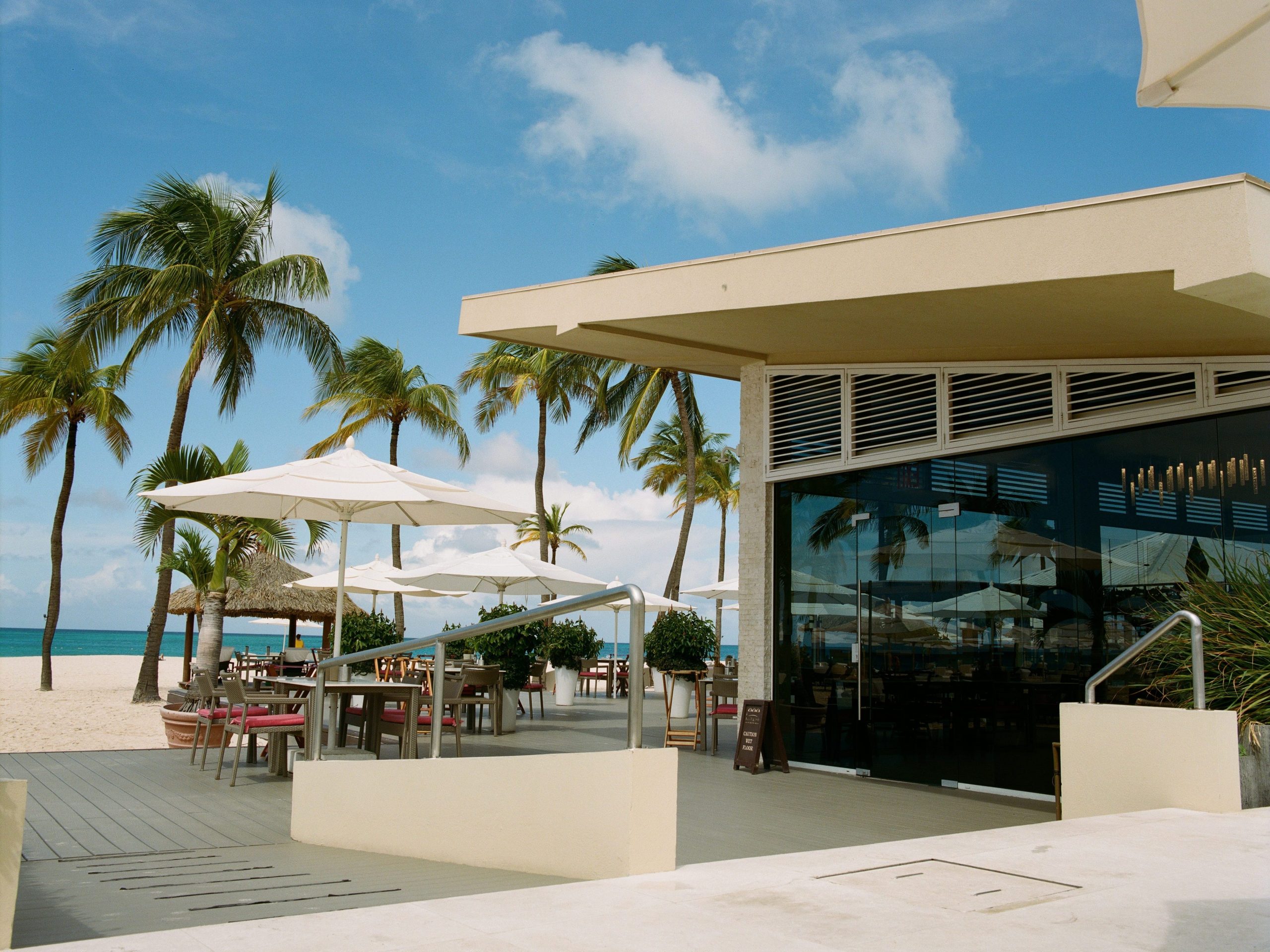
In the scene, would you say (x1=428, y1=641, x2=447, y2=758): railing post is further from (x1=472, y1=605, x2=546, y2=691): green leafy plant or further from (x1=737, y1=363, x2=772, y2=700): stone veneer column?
(x1=472, y1=605, x2=546, y2=691): green leafy plant

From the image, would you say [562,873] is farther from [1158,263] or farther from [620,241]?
[620,241]

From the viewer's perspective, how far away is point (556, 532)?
131 feet

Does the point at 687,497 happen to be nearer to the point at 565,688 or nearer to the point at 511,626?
the point at 565,688

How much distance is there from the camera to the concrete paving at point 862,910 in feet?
10.2

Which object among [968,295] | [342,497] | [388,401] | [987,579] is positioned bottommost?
[987,579]

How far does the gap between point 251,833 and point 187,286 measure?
640 inches

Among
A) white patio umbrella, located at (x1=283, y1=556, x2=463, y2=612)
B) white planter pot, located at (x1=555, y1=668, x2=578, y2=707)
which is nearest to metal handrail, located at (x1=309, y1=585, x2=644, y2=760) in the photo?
white patio umbrella, located at (x1=283, y1=556, x2=463, y2=612)

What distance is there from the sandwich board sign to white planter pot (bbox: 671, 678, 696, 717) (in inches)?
208

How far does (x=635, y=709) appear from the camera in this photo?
3.98m

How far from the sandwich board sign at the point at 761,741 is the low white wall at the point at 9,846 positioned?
26.0 feet

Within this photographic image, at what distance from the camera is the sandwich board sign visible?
10.3 m

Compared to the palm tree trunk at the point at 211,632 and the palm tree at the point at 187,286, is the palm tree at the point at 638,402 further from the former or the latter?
the palm tree trunk at the point at 211,632

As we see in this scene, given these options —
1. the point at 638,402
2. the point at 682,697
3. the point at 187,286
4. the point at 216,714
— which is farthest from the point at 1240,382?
the point at 638,402

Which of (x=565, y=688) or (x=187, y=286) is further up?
(x=187, y=286)
